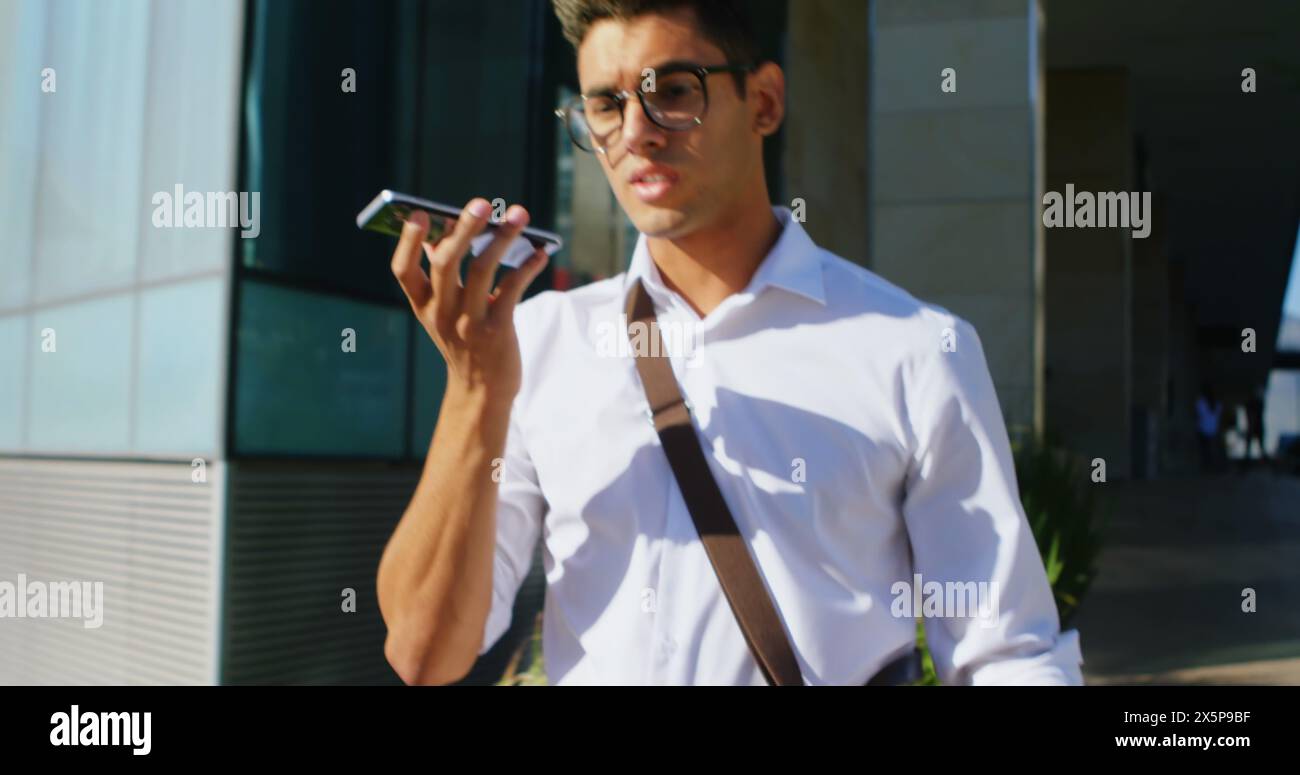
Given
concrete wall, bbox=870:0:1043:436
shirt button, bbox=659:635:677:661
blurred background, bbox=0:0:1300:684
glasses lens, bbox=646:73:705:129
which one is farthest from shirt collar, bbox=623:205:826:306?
concrete wall, bbox=870:0:1043:436

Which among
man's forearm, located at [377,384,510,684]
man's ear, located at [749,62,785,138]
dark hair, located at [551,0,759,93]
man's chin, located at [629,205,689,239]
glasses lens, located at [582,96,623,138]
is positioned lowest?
man's forearm, located at [377,384,510,684]

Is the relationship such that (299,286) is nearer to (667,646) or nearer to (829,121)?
(667,646)

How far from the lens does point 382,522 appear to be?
17.9ft

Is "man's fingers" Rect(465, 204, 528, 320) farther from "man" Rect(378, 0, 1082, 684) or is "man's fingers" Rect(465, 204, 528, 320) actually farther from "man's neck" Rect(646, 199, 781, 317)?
"man's neck" Rect(646, 199, 781, 317)

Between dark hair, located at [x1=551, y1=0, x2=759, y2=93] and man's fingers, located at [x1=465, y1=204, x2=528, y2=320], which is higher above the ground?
dark hair, located at [x1=551, y1=0, x2=759, y2=93]

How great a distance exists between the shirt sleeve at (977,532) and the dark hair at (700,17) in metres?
0.54

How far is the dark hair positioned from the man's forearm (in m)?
0.56

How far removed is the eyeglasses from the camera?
1562 mm

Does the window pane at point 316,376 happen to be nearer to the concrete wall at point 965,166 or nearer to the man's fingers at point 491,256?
the man's fingers at point 491,256

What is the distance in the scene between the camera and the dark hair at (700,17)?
158 cm

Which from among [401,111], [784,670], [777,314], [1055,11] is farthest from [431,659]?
[1055,11]

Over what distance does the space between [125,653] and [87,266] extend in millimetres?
1821

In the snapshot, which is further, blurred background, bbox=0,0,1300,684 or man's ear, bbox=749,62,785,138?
blurred background, bbox=0,0,1300,684
